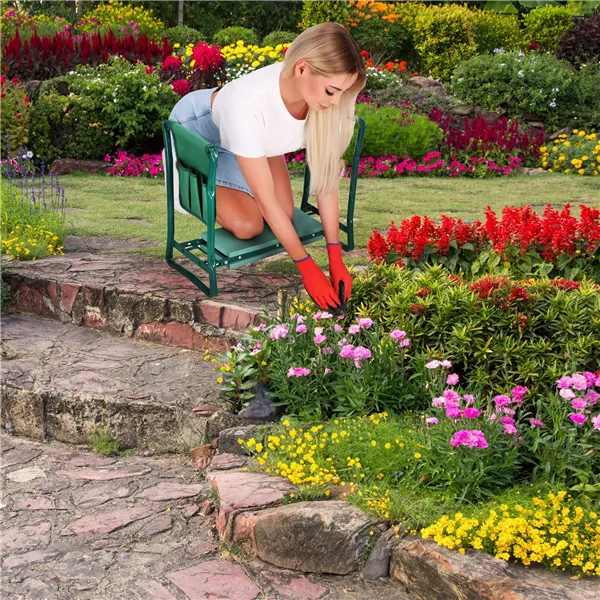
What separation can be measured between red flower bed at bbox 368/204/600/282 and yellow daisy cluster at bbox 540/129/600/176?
215 inches

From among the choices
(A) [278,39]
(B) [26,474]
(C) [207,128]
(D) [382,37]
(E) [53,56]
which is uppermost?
(D) [382,37]

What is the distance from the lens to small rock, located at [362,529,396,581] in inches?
118

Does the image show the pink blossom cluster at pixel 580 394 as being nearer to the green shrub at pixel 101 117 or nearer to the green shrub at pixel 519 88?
the green shrub at pixel 101 117

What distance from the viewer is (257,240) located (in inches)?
183

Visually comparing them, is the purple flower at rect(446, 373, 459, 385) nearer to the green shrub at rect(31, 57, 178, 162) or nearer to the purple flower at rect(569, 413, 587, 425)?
the purple flower at rect(569, 413, 587, 425)

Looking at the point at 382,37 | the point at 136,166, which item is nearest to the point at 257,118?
the point at 136,166

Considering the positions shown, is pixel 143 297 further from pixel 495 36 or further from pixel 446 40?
pixel 495 36

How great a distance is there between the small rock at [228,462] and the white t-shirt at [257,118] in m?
1.40

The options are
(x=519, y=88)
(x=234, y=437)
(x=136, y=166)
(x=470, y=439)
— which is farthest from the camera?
(x=519, y=88)

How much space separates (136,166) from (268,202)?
198 inches

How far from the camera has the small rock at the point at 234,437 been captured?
3750 millimetres

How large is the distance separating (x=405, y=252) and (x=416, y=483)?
1.64 metres

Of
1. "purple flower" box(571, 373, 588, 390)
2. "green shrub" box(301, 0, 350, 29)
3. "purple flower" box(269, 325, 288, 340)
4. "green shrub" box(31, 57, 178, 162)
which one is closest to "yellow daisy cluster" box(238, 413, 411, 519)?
"purple flower" box(269, 325, 288, 340)

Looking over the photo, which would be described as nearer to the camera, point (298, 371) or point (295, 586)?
point (295, 586)
